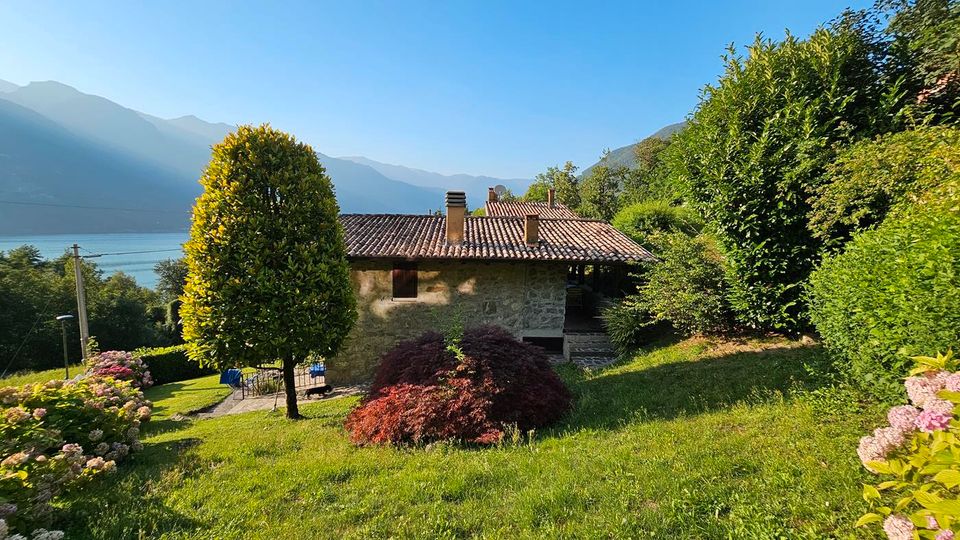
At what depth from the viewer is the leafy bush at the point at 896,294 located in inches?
133

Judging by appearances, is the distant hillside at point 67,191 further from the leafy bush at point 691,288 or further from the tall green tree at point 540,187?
the leafy bush at point 691,288

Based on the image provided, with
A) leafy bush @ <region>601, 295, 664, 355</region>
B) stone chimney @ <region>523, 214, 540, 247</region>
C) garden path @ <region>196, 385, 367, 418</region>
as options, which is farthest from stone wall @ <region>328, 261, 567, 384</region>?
leafy bush @ <region>601, 295, 664, 355</region>

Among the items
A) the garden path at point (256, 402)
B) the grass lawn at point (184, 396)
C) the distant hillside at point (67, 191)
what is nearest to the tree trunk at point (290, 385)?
the garden path at point (256, 402)

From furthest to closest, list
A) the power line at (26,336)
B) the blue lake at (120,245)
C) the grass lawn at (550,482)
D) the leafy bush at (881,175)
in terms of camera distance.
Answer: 1. the blue lake at (120,245)
2. the power line at (26,336)
3. the leafy bush at (881,175)
4. the grass lawn at (550,482)

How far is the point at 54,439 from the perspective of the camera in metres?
3.99

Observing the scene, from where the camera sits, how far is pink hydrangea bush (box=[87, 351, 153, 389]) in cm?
1055

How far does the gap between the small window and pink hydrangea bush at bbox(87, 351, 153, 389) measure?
735cm

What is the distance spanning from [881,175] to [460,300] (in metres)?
9.29

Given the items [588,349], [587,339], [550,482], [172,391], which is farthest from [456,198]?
[172,391]

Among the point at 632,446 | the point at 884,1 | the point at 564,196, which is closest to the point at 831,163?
the point at 884,1

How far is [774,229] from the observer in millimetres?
7520

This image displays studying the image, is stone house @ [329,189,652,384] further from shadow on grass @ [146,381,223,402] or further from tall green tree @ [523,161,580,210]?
tall green tree @ [523,161,580,210]

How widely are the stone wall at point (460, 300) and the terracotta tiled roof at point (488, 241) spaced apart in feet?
1.77

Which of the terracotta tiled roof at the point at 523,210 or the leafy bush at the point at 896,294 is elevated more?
the terracotta tiled roof at the point at 523,210
